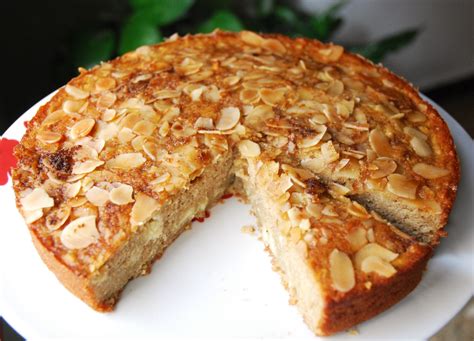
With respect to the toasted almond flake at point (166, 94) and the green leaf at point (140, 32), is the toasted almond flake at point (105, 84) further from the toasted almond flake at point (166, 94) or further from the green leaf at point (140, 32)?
the green leaf at point (140, 32)

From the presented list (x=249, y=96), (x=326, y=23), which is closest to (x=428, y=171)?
(x=249, y=96)

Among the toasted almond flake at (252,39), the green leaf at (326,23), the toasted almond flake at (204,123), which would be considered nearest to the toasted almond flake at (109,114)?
the toasted almond flake at (204,123)

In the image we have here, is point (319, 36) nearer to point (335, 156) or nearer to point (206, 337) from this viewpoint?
point (335, 156)

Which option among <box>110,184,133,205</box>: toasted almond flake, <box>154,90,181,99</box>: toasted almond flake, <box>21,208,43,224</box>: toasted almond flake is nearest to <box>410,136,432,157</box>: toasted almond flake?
<box>154,90,181,99</box>: toasted almond flake

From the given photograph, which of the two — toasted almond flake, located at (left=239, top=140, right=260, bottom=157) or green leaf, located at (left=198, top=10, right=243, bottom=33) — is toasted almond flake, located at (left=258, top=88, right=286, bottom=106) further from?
green leaf, located at (left=198, top=10, right=243, bottom=33)

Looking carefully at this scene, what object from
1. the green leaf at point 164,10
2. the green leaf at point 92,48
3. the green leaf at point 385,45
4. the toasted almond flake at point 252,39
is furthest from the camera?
the green leaf at point 385,45

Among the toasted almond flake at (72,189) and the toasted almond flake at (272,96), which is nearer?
the toasted almond flake at (72,189)
